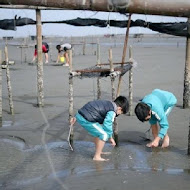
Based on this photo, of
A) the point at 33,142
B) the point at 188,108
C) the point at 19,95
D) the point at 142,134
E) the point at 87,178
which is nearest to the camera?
the point at 87,178

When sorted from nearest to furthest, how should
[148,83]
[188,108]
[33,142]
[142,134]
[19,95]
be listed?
[33,142]
[142,134]
[188,108]
[19,95]
[148,83]

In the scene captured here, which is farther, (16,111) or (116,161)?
(16,111)

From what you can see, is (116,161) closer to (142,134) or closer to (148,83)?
(142,134)

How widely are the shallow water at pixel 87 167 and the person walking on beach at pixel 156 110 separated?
39 centimetres

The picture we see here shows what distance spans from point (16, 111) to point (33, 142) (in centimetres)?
278

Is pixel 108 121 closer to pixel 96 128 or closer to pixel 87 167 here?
pixel 96 128

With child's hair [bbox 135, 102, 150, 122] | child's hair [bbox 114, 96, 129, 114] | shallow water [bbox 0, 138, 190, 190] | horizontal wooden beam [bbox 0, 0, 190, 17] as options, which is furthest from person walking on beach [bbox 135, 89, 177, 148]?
horizontal wooden beam [bbox 0, 0, 190, 17]

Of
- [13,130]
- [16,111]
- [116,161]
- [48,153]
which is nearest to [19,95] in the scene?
[16,111]

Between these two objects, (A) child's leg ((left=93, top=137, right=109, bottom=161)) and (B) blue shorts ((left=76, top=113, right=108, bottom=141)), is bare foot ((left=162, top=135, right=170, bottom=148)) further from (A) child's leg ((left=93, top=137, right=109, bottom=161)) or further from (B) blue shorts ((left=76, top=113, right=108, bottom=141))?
(B) blue shorts ((left=76, top=113, right=108, bottom=141))

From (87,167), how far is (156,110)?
1.47 metres

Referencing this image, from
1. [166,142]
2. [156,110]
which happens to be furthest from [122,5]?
[166,142]

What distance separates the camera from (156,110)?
5.68 metres

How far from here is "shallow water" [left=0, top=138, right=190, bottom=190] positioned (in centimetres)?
484

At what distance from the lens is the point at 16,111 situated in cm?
926
